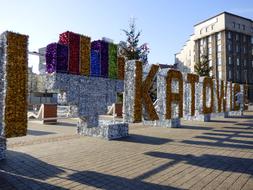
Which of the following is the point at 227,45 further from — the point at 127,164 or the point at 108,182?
the point at 108,182

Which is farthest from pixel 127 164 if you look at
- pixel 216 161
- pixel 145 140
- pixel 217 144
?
pixel 217 144

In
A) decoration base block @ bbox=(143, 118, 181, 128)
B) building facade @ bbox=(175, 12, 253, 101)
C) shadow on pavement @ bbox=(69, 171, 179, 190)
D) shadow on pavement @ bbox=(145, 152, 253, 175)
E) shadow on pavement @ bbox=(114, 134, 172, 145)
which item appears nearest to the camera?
shadow on pavement @ bbox=(69, 171, 179, 190)

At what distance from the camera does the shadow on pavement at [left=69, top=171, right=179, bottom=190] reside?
6531mm

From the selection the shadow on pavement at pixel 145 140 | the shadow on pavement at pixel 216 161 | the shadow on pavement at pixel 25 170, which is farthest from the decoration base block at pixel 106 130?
the shadow on pavement at pixel 25 170

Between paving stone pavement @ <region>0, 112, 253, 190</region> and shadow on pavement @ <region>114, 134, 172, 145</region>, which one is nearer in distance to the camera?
paving stone pavement @ <region>0, 112, 253, 190</region>

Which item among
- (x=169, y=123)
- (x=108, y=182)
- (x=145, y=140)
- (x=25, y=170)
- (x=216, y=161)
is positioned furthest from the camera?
(x=169, y=123)

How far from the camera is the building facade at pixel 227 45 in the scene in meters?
65.9

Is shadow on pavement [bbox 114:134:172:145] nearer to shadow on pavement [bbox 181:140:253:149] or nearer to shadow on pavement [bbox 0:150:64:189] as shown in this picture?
shadow on pavement [bbox 181:140:253:149]

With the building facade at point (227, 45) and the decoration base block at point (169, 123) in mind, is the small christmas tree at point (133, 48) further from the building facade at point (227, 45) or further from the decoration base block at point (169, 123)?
the building facade at point (227, 45)

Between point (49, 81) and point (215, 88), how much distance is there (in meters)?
16.5

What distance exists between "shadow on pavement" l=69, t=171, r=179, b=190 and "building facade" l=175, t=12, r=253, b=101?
6131 centimetres

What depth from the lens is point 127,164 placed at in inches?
338

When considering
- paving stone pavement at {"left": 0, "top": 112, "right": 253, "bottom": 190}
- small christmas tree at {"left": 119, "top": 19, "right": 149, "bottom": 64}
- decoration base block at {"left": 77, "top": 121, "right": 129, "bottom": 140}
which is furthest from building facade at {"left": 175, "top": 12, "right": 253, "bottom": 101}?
paving stone pavement at {"left": 0, "top": 112, "right": 253, "bottom": 190}

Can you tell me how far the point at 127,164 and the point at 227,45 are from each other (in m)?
63.7
